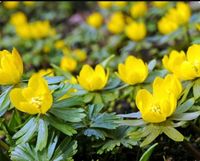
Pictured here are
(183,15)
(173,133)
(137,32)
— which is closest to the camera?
(173,133)

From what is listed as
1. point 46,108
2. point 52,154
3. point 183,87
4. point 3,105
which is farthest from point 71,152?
point 183,87

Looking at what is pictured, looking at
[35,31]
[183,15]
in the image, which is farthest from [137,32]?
[35,31]

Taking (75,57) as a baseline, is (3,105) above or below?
above

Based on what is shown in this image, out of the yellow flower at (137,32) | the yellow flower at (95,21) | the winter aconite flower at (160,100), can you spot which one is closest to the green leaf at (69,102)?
the winter aconite flower at (160,100)

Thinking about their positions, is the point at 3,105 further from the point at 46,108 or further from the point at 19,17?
the point at 19,17

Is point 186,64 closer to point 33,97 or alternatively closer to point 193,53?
point 193,53
